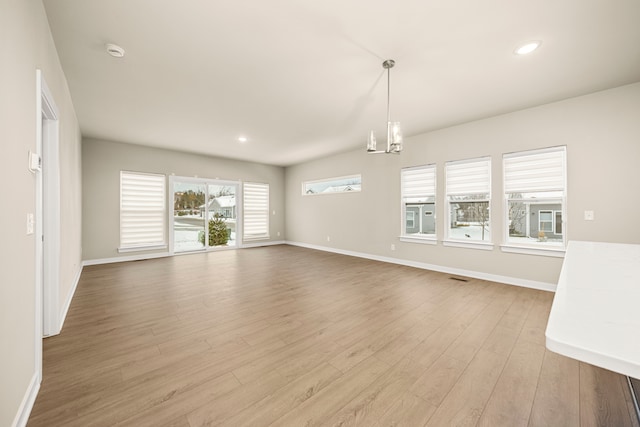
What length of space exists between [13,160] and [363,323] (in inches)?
115

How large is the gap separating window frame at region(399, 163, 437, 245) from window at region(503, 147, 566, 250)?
122 centimetres

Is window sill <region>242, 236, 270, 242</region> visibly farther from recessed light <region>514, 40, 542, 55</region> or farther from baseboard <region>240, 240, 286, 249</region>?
recessed light <region>514, 40, 542, 55</region>

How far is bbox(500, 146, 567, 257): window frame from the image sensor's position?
12.4 feet

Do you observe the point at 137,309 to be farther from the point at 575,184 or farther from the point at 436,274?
the point at 575,184

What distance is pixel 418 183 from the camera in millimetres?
5387

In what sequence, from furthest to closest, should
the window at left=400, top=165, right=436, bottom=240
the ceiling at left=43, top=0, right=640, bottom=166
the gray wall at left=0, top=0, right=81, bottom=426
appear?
the window at left=400, top=165, right=436, bottom=240
the ceiling at left=43, top=0, right=640, bottom=166
the gray wall at left=0, top=0, right=81, bottom=426

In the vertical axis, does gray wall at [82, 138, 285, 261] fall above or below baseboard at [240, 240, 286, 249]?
above

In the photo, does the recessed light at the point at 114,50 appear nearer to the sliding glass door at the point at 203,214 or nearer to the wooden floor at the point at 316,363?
the wooden floor at the point at 316,363

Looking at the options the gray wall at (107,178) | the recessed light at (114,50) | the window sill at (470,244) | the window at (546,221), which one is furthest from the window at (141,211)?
the window at (546,221)

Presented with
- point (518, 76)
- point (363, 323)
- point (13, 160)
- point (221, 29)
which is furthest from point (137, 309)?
point (518, 76)

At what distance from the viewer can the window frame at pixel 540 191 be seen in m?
3.77

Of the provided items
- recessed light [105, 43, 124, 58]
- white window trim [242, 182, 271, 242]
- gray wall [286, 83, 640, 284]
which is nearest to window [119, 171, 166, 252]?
white window trim [242, 182, 271, 242]

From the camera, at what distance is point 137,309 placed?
311 cm

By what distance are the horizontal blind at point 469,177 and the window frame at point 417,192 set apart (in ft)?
0.98
